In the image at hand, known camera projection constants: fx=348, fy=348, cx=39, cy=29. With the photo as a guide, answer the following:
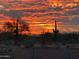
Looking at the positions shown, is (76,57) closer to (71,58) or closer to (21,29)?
(71,58)

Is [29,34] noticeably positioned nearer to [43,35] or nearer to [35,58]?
[43,35]

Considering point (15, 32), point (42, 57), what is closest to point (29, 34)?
point (15, 32)

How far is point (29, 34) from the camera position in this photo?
5491 cm

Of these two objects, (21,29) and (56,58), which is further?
(21,29)

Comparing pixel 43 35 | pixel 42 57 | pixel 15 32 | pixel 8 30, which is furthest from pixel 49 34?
pixel 42 57

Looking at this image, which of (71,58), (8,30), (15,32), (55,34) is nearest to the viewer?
(71,58)

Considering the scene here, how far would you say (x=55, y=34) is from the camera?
4925cm

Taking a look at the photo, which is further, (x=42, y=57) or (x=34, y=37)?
(x=34, y=37)

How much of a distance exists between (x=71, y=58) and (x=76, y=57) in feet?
2.18

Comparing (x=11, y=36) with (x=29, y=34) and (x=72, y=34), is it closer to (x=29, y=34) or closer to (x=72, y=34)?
(x=29, y=34)

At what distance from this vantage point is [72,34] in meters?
50.2

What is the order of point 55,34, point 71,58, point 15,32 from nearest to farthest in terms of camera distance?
1. point 71,58
2. point 55,34
3. point 15,32

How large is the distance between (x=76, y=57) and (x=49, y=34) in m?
26.7

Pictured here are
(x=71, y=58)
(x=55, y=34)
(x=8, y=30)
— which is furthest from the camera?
(x=8, y=30)
